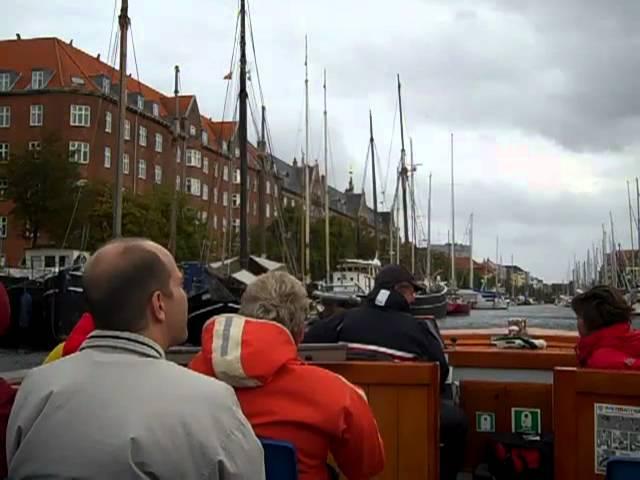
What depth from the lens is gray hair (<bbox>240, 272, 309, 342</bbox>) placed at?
9.18ft

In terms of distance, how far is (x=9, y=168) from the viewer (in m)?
40.0

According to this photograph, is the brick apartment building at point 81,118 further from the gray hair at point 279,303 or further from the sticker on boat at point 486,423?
the gray hair at point 279,303

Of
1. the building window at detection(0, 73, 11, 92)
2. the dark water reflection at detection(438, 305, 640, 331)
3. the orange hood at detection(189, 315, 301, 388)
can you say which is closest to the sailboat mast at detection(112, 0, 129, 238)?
the dark water reflection at detection(438, 305, 640, 331)

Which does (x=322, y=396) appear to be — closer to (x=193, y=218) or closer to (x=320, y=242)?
(x=193, y=218)

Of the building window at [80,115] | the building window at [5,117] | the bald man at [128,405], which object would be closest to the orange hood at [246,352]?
the bald man at [128,405]

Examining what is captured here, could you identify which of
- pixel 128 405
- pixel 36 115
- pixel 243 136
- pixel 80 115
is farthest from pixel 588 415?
pixel 36 115

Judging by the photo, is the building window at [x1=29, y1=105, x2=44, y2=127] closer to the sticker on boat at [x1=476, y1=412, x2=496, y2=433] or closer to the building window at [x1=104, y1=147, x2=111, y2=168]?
the building window at [x1=104, y1=147, x2=111, y2=168]

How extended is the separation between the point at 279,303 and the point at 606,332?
1.96 metres

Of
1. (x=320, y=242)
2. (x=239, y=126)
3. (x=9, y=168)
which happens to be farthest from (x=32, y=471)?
(x=320, y=242)

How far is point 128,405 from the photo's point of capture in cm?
165

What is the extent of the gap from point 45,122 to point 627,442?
6330cm

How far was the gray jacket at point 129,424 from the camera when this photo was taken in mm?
1606

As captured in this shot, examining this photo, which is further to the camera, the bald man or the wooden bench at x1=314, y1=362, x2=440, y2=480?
the wooden bench at x1=314, y1=362, x2=440, y2=480

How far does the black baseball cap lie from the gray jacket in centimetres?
274
